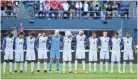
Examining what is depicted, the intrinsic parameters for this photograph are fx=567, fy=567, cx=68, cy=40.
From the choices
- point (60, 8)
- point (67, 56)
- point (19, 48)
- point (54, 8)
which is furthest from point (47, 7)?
point (19, 48)

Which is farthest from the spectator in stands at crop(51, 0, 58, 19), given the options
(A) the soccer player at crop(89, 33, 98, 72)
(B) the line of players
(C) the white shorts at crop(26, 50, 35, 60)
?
(C) the white shorts at crop(26, 50, 35, 60)

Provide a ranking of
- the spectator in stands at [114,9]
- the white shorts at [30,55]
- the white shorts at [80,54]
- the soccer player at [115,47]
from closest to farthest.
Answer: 1. the white shorts at [30,55]
2. the soccer player at [115,47]
3. the white shorts at [80,54]
4. the spectator in stands at [114,9]

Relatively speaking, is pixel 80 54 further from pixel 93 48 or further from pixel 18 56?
pixel 18 56

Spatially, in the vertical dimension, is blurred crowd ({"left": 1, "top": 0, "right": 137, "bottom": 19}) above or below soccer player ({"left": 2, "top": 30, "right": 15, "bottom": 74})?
above

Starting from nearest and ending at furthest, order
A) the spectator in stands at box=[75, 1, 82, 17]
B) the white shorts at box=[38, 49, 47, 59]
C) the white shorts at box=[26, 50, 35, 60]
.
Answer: the white shorts at box=[26, 50, 35, 60] < the white shorts at box=[38, 49, 47, 59] < the spectator in stands at box=[75, 1, 82, 17]

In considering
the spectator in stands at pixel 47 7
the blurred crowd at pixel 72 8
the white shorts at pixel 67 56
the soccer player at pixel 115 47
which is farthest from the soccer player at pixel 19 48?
the spectator in stands at pixel 47 7

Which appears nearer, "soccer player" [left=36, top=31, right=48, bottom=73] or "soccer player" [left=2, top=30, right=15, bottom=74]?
"soccer player" [left=2, top=30, right=15, bottom=74]

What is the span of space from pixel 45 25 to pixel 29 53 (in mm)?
19436

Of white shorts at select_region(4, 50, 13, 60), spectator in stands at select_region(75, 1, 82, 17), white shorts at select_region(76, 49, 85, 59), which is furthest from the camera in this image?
spectator in stands at select_region(75, 1, 82, 17)

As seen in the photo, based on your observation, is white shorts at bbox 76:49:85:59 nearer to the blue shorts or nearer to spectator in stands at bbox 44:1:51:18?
the blue shorts

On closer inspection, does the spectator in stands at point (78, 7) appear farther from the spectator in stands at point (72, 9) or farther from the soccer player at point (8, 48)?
the soccer player at point (8, 48)

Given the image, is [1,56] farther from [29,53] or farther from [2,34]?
[2,34]

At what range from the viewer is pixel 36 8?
47.2m

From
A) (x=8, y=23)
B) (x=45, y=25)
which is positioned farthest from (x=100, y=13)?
(x=8, y=23)
